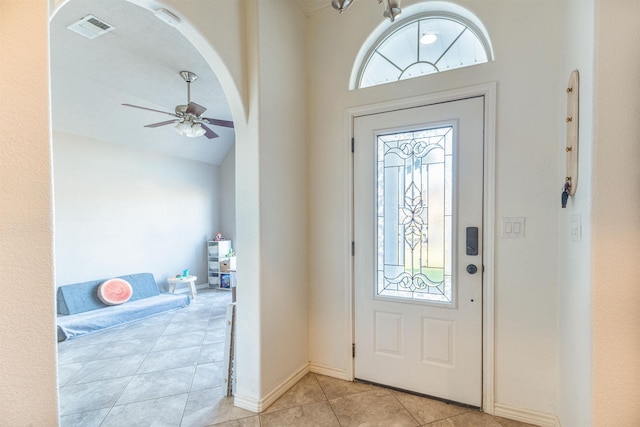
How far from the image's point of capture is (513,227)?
76.9 inches

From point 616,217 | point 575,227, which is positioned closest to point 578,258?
point 575,227

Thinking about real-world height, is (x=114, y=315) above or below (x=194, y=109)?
below

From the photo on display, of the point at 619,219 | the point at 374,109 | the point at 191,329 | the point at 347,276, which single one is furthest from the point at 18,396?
the point at 191,329

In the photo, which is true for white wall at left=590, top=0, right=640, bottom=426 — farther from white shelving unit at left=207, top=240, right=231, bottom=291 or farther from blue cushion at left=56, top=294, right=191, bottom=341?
white shelving unit at left=207, top=240, right=231, bottom=291

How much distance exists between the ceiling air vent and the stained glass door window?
2.75 metres

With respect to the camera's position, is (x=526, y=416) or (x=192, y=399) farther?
(x=192, y=399)

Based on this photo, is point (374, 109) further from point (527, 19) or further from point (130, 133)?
point (130, 133)

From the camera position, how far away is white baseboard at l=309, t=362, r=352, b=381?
2477mm

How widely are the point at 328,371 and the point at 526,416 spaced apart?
54.8 inches

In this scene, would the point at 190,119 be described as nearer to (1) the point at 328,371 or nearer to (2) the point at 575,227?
(1) the point at 328,371

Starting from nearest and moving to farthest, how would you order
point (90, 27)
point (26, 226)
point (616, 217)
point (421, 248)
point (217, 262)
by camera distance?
point (26, 226)
point (616, 217)
point (421, 248)
point (90, 27)
point (217, 262)

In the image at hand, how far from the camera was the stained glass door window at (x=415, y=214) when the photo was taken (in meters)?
2.15

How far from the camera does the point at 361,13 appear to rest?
2406 mm

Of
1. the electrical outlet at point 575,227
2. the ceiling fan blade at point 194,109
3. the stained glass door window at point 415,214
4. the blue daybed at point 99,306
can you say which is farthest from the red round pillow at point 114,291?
the electrical outlet at point 575,227
